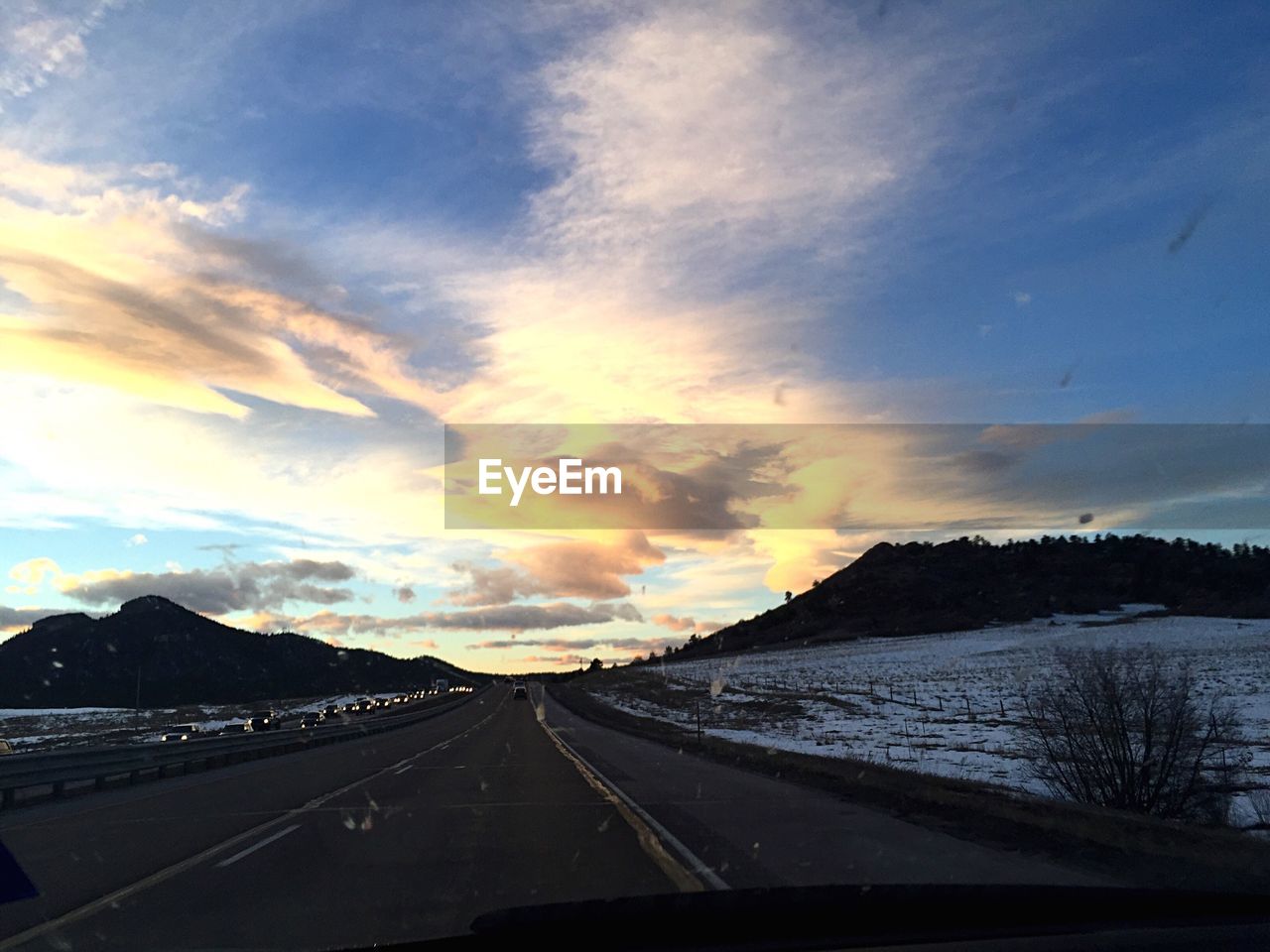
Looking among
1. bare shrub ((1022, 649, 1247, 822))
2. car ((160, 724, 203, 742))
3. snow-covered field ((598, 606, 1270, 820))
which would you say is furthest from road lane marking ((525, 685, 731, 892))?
car ((160, 724, 203, 742))

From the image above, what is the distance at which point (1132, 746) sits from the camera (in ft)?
47.1

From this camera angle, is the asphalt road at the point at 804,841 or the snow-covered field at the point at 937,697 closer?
the asphalt road at the point at 804,841

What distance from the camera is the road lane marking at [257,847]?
9.98 metres

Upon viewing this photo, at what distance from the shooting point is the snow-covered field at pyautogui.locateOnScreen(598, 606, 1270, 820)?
75.9 feet

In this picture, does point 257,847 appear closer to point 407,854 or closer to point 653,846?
point 407,854

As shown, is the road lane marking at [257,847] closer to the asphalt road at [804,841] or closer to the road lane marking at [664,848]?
the road lane marking at [664,848]

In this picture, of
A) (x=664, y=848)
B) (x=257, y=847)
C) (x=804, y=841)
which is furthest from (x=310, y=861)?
(x=804, y=841)

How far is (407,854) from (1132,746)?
36.1 feet

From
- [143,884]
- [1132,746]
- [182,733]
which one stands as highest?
[1132,746]

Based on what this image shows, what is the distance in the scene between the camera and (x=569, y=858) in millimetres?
9836

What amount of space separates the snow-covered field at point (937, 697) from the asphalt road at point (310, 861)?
890cm

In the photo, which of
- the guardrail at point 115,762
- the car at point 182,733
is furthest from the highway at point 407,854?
the car at point 182,733

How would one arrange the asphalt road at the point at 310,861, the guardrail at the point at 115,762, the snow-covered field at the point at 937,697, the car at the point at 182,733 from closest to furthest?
the asphalt road at the point at 310,861
the guardrail at the point at 115,762
the snow-covered field at the point at 937,697
the car at the point at 182,733

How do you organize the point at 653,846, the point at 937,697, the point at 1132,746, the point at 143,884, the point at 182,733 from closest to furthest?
the point at 143,884
the point at 653,846
the point at 1132,746
the point at 182,733
the point at 937,697
